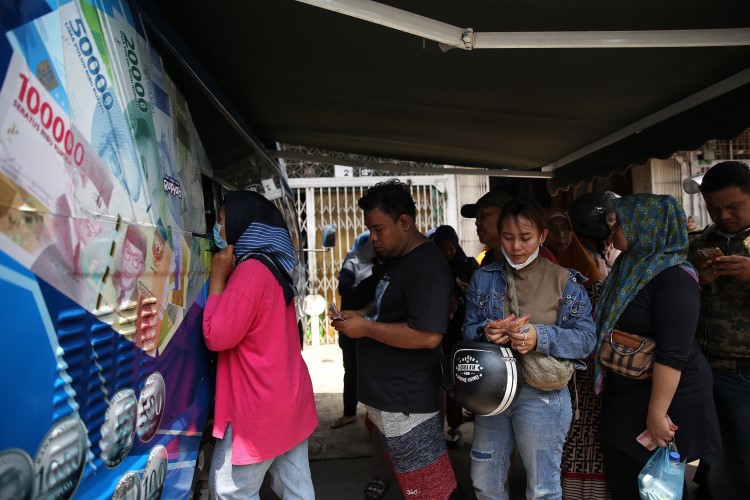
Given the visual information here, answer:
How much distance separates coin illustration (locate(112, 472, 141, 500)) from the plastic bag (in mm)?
1924

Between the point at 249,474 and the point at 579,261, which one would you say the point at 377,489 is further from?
the point at 579,261

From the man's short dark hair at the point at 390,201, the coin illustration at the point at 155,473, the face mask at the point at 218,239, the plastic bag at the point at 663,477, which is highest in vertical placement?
the man's short dark hair at the point at 390,201

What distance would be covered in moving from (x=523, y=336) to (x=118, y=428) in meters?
1.46

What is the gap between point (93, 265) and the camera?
1.19 meters

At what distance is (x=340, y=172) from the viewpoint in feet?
27.3

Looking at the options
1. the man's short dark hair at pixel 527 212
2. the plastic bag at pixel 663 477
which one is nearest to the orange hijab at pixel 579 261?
the man's short dark hair at pixel 527 212

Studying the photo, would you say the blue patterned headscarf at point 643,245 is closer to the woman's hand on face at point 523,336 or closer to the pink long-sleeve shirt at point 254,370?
the woman's hand on face at point 523,336

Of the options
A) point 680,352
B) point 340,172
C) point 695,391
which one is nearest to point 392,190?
point 680,352

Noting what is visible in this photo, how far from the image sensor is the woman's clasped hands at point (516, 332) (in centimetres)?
209

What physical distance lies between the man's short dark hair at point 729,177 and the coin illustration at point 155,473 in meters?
2.63

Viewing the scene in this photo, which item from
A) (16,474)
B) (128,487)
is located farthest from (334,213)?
(16,474)

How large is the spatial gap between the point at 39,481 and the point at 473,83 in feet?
8.18

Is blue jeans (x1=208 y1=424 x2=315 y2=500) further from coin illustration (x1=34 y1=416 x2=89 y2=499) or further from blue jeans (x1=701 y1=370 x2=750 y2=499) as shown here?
blue jeans (x1=701 y1=370 x2=750 y2=499)

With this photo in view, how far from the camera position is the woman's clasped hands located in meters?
2.09
